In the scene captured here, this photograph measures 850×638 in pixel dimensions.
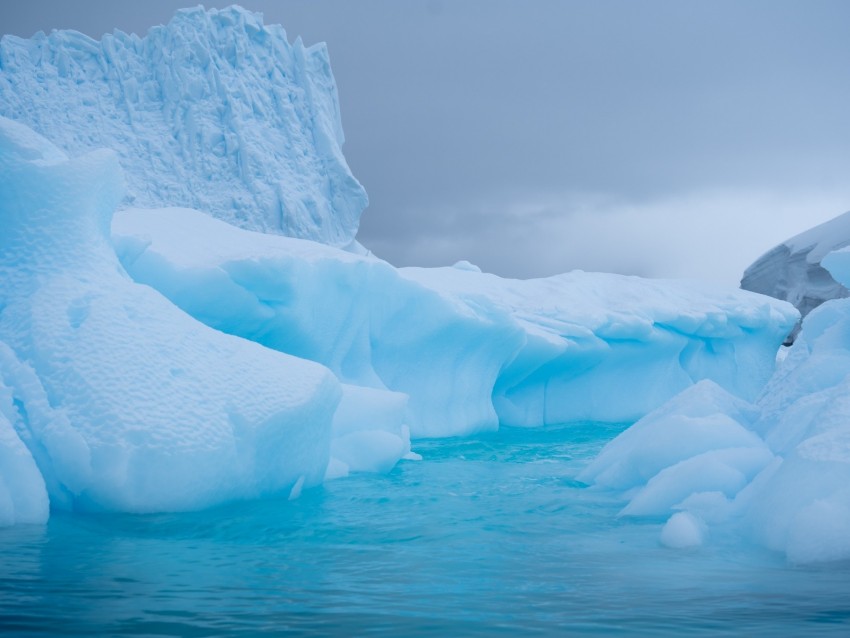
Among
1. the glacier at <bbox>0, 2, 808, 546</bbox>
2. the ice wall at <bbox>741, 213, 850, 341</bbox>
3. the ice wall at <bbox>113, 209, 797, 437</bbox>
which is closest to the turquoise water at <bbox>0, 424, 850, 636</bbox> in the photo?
the glacier at <bbox>0, 2, 808, 546</bbox>

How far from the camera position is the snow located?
4512 mm

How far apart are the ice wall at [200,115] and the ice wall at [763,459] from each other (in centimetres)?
1267

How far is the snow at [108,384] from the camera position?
451 cm

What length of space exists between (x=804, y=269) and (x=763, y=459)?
18.3 meters

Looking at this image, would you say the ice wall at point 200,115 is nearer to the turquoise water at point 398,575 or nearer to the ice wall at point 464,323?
the ice wall at point 464,323

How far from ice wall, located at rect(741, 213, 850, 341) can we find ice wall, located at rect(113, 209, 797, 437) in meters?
6.52

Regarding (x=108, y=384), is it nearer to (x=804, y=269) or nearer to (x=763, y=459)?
(x=763, y=459)

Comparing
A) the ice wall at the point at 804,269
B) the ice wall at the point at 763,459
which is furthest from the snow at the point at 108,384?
the ice wall at the point at 804,269

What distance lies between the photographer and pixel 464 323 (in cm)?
1027

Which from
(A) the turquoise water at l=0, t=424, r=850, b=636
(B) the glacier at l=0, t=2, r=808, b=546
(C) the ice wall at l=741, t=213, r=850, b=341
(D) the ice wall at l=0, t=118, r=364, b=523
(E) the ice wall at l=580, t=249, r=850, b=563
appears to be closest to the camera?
(A) the turquoise water at l=0, t=424, r=850, b=636

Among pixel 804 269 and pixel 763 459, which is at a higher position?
pixel 804 269

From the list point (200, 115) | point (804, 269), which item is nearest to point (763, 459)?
point (200, 115)

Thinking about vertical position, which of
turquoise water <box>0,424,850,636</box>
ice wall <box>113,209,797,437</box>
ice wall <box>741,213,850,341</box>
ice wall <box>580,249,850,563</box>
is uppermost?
ice wall <box>741,213,850,341</box>

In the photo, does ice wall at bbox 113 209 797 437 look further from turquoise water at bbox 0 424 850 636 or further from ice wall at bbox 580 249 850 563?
ice wall at bbox 580 249 850 563
